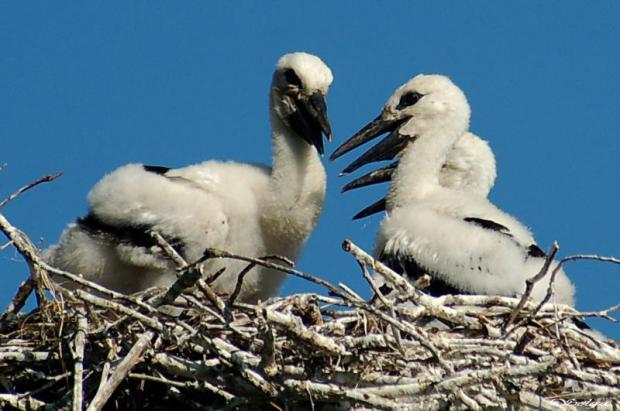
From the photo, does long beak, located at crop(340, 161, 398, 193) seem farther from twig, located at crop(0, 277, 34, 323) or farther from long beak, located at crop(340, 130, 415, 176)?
twig, located at crop(0, 277, 34, 323)

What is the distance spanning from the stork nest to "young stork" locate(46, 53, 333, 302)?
0.83 meters

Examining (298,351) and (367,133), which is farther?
(367,133)

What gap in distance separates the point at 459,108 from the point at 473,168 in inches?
22.2

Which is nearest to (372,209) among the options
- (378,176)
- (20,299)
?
(378,176)

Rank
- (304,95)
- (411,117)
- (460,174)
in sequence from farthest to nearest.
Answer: (460,174) → (411,117) → (304,95)

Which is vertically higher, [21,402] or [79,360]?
[79,360]

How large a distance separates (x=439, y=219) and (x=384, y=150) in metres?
1.25

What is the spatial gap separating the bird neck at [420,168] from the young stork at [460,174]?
376 mm

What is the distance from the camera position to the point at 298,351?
22.5ft

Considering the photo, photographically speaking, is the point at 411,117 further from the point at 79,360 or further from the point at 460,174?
the point at 79,360

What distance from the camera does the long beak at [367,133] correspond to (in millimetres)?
9430

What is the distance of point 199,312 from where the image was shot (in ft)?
23.1

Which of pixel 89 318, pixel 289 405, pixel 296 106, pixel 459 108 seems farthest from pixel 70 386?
pixel 459 108

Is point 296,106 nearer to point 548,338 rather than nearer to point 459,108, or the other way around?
point 459,108
